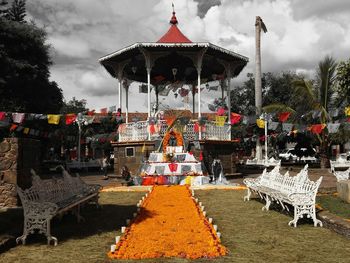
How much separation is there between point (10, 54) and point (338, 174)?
67.7 ft

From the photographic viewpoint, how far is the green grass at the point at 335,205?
9.10 m

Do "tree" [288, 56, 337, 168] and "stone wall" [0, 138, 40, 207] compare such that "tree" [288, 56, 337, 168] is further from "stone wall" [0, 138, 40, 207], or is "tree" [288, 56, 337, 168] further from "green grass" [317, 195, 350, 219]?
"stone wall" [0, 138, 40, 207]

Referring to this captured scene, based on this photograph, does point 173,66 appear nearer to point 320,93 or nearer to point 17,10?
point 320,93

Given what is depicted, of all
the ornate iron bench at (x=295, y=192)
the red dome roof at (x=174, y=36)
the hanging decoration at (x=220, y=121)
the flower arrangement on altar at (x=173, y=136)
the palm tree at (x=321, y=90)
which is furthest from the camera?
the palm tree at (x=321, y=90)

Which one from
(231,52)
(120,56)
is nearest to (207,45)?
(231,52)

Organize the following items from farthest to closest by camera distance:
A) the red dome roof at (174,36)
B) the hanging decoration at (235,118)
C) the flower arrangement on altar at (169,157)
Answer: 1. the hanging decoration at (235,118)
2. the red dome roof at (174,36)
3. the flower arrangement on altar at (169,157)

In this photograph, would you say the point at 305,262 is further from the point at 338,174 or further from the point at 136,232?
the point at 338,174

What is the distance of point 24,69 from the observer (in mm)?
25797

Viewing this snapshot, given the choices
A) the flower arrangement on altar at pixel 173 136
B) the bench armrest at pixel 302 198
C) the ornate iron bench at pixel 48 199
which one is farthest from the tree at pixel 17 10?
the bench armrest at pixel 302 198

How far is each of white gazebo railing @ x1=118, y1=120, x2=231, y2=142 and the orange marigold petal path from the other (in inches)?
401

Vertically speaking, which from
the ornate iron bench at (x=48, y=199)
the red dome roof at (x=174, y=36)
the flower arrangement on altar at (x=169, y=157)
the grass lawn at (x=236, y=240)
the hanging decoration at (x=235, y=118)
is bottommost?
the grass lawn at (x=236, y=240)

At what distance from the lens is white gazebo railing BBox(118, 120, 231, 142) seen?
2114 cm

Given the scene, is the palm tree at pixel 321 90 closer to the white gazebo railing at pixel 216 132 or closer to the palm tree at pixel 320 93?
the palm tree at pixel 320 93

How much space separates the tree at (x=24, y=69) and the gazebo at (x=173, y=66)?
4.91 metres
